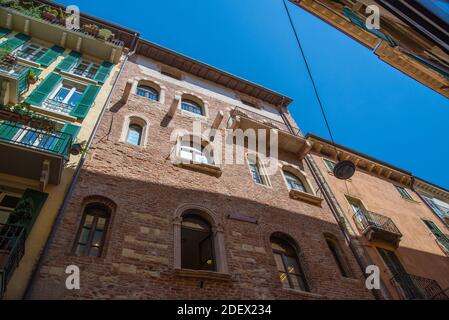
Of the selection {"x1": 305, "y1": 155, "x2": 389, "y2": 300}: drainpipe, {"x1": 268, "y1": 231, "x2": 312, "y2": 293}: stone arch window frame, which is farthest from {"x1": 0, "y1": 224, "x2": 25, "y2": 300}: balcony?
{"x1": 305, "y1": 155, "x2": 389, "y2": 300}: drainpipe

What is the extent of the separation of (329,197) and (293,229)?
341 cm

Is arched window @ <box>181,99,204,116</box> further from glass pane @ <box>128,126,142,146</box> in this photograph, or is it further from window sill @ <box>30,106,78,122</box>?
window sill @ <box>30,106,78,122</box>

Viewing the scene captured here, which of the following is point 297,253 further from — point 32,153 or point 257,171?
point 32,153

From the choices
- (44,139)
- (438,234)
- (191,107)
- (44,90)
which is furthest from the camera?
(438,234)

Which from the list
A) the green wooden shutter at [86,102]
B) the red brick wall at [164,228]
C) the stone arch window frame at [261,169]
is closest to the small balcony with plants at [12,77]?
the green wooden shutter at [86,102]

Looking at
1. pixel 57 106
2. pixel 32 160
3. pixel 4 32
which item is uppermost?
pixel 4 32

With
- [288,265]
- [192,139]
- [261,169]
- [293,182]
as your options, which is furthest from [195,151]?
[288,265]

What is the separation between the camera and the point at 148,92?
13273 mm

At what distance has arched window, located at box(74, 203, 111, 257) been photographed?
6.61 m

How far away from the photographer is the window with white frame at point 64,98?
956 centimetres

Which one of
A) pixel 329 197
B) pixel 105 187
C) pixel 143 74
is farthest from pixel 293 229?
pixel 143 74

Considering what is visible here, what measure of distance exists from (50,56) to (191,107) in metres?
6.18

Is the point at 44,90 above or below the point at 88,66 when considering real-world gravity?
below
